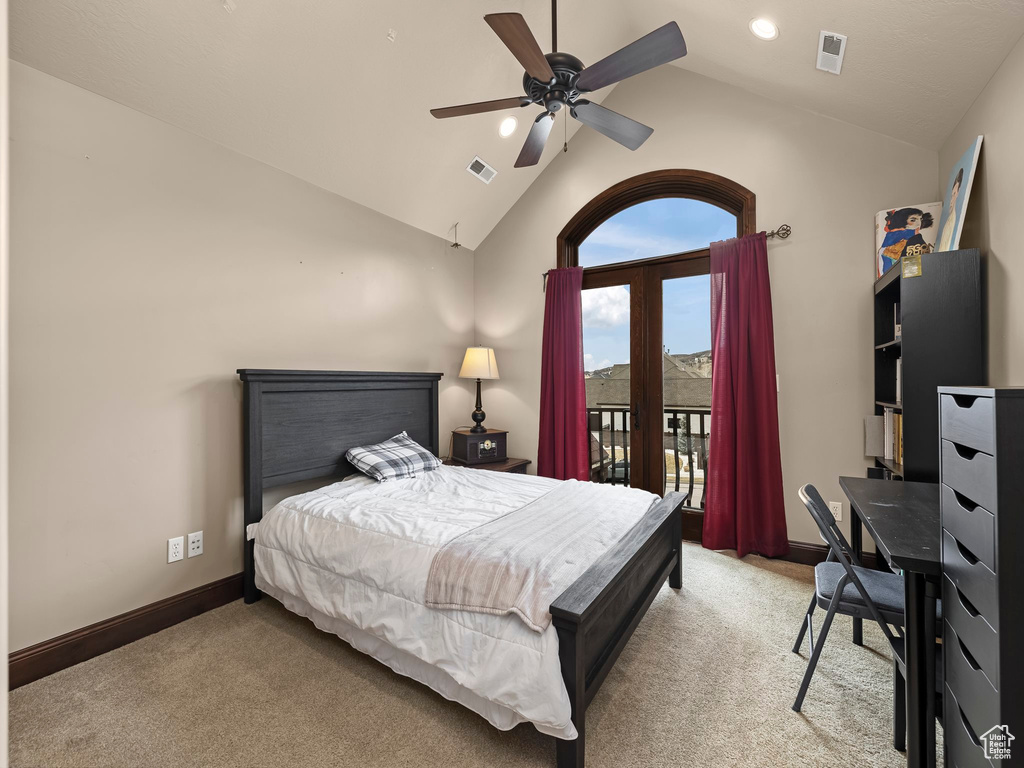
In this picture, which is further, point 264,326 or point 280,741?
point 264,326

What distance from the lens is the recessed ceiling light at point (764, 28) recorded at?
2422 millimetres

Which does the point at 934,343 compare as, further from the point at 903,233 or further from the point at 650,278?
the point at 650,278

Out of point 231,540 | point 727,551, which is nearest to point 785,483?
point 727,551

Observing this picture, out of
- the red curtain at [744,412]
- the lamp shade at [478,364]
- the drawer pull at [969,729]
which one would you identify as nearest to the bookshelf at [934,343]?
the red curtain at [744,412]

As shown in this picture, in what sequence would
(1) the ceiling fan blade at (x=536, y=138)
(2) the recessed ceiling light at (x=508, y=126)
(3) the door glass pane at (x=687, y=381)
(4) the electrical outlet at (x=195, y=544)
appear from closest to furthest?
(1) the ceiling fan blade at (x=536, y=138)
(4) the electrical outlet at (x=195, y=544)
(2) the recessed ceiling light at (x=508, y=126)
(3) the door glass pane at (x=687, y=381)

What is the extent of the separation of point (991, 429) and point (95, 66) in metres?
3.42

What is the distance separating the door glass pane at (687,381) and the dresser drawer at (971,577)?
2.35 meters

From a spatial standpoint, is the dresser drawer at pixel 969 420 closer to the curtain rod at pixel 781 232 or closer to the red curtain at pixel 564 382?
the curtain rod at pixel 781 232

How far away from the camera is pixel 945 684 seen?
127cm

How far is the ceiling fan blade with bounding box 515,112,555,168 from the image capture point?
239 centimetres

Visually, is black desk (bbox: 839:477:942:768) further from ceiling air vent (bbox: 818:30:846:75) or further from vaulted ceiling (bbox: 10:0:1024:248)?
ceiling air vent (bbox: 818:30:846:75)

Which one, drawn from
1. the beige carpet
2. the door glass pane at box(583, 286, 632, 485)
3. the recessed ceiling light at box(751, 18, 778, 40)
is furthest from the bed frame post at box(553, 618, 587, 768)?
the recessed ceiling light at box(751, 18, 778, 40)

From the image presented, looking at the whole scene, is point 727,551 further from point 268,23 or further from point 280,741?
point 268,23

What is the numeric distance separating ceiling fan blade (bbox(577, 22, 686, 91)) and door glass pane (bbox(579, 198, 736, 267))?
1.78 meters
